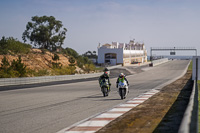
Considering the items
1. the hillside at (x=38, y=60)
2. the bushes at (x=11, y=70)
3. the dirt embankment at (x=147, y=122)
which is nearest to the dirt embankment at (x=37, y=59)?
the hillside at (x=38, y=60)

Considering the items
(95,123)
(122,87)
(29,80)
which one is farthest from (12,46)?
(95,123)

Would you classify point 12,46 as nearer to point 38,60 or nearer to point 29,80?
point 38,60

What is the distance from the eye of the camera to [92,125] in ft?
29.4

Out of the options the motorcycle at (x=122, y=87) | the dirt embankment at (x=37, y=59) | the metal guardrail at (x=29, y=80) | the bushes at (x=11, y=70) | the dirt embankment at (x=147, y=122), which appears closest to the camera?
the dirt embankment at (x=147, y=122)

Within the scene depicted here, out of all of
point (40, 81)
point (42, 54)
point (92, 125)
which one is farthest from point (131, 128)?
point (42, 54)

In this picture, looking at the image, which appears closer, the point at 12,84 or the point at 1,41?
the point at 12,84

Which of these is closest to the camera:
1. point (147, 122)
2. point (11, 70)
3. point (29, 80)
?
point (147, 122)

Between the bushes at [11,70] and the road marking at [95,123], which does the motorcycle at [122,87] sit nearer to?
the road marking at [95,123]

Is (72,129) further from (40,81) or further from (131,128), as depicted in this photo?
(40,81)

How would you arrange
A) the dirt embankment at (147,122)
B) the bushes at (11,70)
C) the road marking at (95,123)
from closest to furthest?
1. the dirt embankment at (147,122)
2. the road marking at (95,123)
3. the bushes at (11,70)

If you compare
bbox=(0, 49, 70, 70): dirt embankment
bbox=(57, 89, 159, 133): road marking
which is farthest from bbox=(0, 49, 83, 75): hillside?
bbox=(57, 89, 159, 133): road marking

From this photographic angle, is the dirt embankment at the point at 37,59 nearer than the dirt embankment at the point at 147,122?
No

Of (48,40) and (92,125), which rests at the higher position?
(48,40)

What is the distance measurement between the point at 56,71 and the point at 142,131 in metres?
42.4
